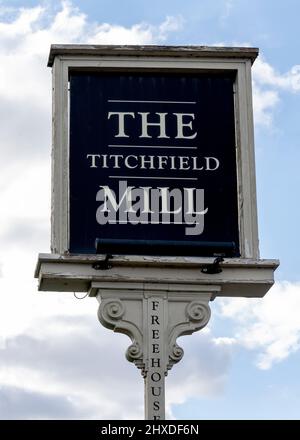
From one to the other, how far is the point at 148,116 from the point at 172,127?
342mm

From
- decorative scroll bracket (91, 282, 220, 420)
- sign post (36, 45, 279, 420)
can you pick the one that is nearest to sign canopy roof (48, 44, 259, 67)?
sign post (36, 45, 279, 420)

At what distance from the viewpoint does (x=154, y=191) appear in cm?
2311

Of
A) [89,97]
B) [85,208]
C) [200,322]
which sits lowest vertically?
[200,322]

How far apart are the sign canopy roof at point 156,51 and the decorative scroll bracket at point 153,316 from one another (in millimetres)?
3179

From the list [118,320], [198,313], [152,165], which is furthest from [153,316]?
[152,165]

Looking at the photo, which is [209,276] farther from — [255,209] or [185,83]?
[185,83]

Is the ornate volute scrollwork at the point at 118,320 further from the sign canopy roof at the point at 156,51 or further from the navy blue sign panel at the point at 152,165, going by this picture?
the sign canopy roof at the point at 156,51

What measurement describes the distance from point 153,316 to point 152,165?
80.8 inches

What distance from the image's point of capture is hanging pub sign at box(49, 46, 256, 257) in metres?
22.9

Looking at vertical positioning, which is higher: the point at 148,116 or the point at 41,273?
the point at 148,116

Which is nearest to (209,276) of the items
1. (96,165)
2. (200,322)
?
(200,322)

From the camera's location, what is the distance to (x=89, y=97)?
931 inches

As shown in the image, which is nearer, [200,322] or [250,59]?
[200,322]

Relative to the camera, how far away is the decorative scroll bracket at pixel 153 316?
22078mm
